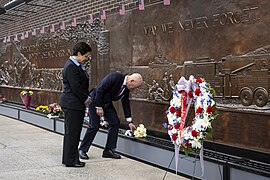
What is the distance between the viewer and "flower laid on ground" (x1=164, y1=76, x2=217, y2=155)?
4.12 m

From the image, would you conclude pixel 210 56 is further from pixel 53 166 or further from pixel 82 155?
pixel 53 166

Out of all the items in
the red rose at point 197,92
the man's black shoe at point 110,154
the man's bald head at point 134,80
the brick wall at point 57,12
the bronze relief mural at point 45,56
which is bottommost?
the man's black shoe at point 110,154

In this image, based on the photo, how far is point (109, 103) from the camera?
617 centimetres

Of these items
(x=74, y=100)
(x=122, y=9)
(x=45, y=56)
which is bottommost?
(x=74, y=100)

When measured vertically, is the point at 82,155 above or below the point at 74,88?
below

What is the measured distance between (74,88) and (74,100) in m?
0.19

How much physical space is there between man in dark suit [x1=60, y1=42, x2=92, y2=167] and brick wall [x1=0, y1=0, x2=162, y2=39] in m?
1.94

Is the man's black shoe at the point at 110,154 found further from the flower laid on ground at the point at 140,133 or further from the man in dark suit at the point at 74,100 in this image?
the man in dark suit at the point at 74,100

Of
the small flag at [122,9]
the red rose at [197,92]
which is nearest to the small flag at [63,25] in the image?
the small flag at [122,9]

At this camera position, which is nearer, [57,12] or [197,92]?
[197,92]

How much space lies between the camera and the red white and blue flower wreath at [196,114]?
4.12 metres

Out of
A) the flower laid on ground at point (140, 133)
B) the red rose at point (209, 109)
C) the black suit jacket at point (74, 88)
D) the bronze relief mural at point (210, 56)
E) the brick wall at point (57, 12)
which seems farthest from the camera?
the brick wall at point (57, 12)

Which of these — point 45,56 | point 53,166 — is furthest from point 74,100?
point 45,56

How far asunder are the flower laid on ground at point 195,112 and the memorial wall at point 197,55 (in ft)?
2.97
